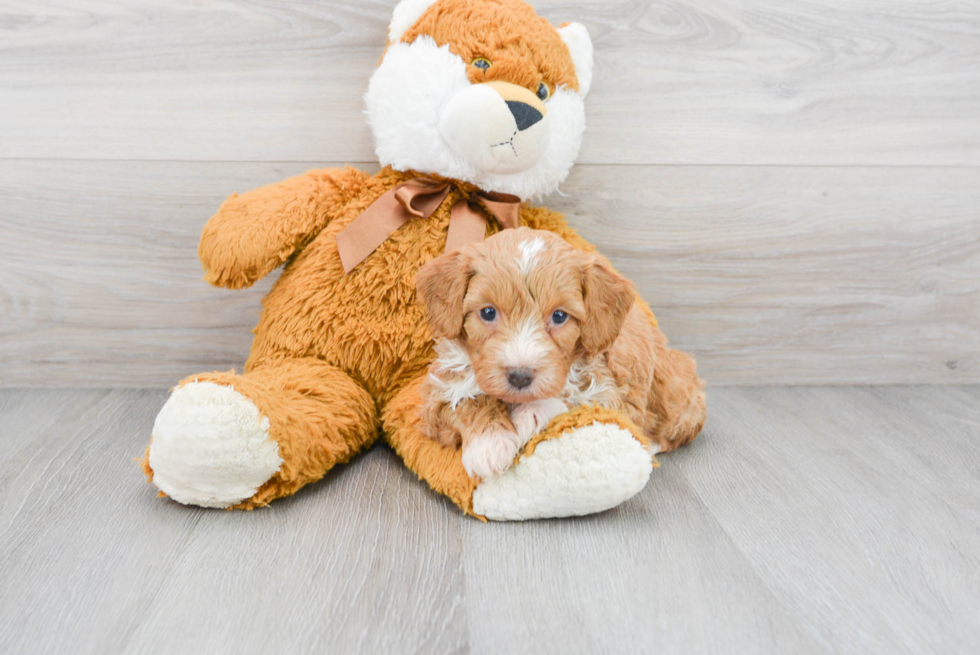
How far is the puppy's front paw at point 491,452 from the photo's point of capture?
841 mm

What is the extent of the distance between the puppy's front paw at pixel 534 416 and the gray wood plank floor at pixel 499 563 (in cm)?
12

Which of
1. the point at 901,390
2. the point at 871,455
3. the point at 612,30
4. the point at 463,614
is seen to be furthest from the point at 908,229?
the point at 463,614

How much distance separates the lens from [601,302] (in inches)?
32.2

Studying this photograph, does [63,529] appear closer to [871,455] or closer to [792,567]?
[792,567]

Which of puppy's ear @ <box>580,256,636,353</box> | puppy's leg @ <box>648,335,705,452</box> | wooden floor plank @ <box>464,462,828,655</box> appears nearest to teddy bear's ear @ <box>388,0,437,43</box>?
puppy's ear @ <box>580,256,636,353</box>

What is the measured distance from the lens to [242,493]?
34.7 inches

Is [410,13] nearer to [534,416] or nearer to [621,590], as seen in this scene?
[534,416]

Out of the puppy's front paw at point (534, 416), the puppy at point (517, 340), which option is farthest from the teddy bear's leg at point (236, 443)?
the puppy's front paw at point (534, 416)

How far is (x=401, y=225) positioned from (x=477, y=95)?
23cm

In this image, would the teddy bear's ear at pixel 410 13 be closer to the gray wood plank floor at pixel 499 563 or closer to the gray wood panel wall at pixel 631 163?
the gray wood panel wall at pixel 631 163

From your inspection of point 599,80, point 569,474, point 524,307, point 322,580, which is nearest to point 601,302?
point 524,307

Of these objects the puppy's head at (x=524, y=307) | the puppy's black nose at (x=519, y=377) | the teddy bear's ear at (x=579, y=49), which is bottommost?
the puppy's black nose at (x=519, y=377)

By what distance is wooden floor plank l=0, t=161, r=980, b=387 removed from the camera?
1.30 meters

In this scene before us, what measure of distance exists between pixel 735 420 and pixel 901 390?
461 millimetres
